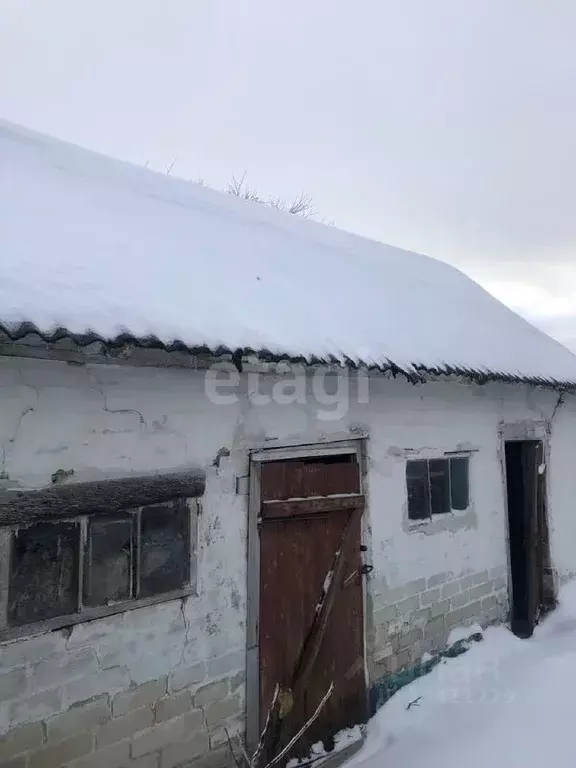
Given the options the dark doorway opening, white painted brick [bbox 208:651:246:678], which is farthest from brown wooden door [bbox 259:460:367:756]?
the dark doorway opening

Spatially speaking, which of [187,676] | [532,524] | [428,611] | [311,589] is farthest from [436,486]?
[187,676]

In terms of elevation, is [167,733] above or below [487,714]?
above

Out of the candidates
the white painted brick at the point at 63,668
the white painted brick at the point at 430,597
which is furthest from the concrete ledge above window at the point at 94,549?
the white painted brick at the point at 430,597

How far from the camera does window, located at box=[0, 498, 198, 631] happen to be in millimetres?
2750

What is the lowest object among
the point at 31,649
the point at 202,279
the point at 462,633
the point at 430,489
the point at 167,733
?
the point at 462,633

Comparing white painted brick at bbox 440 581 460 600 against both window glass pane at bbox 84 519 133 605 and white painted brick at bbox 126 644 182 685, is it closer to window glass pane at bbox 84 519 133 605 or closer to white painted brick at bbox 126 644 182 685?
white painted brick at bbox 126 644 182 685

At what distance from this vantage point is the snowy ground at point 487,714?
3736 millimetres

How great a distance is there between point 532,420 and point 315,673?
3999 mm

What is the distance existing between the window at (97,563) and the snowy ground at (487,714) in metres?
1.94

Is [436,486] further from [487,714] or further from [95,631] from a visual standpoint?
[95,631]

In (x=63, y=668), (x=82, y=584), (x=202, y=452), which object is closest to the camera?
(x=63, y=668)

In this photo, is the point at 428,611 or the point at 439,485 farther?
the point at 439,485

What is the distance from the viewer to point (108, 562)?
3.05 metres

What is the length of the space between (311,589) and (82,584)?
165cm
